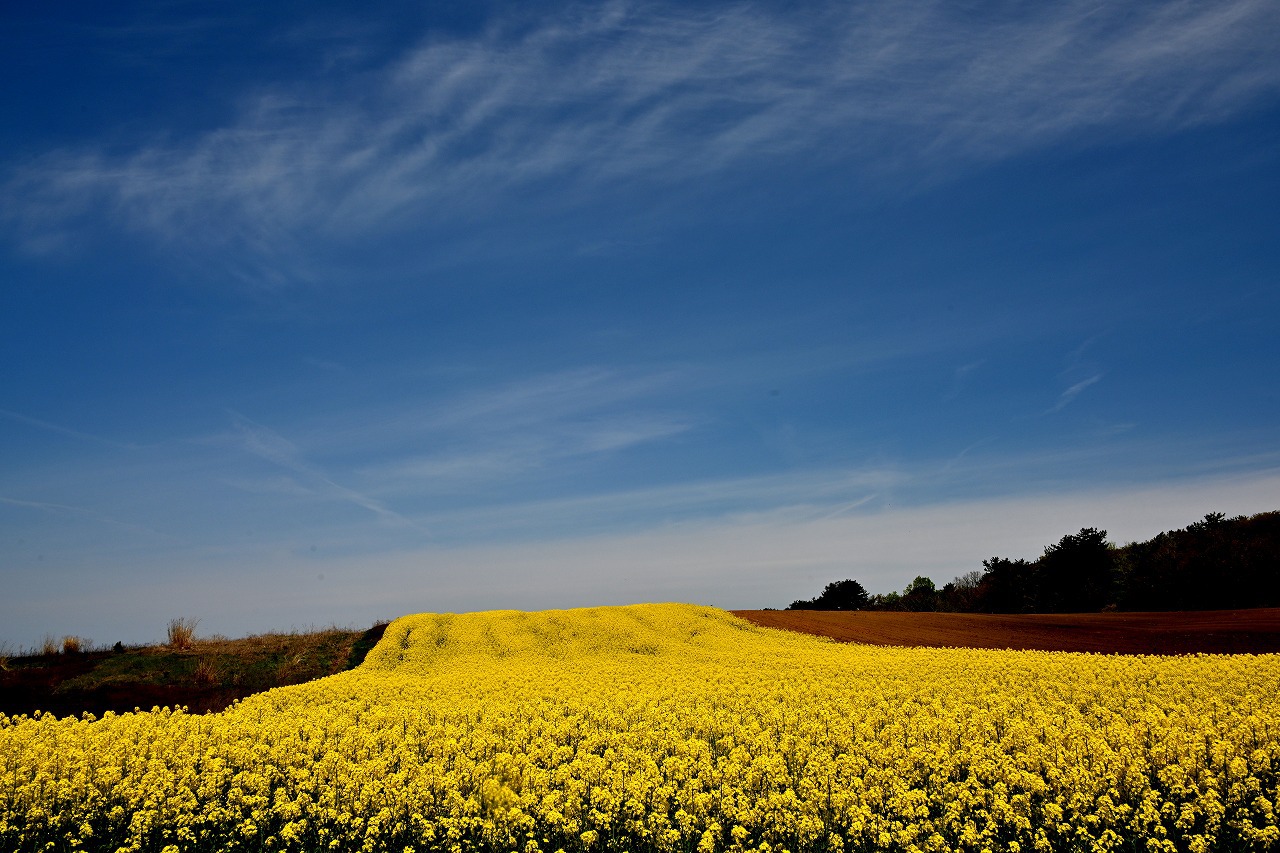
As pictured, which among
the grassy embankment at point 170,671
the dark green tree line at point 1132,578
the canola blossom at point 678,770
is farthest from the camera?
the dark green tree line at point 1132,578

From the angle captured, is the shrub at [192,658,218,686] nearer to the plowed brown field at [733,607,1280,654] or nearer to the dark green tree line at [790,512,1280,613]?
the plowed brown field at [733,607,1280,654]

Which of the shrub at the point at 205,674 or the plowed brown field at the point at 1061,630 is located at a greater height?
the shrub at the point at 205,674

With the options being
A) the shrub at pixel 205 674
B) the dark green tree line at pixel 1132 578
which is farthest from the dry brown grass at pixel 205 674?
the dark green tree line at pixel 1132 578

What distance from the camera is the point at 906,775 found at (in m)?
13.9

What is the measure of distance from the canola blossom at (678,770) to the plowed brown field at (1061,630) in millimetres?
14961

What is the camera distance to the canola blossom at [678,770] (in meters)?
11.7

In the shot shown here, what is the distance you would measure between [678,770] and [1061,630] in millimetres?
35703

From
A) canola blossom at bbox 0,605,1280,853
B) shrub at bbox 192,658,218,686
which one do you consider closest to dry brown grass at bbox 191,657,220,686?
shrub at bbox 192,658,218,686

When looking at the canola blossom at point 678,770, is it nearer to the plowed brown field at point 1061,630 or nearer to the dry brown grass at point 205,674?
the dry brown grass at point 205,674

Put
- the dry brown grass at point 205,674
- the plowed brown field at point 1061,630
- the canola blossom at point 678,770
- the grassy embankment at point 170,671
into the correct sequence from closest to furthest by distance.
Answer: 1. the canola blossom at point 678,770
2. the grassy embankment at point 170,671
3. the dry brown grass at point 205,674
4. the plowed brown field at point 1061,630

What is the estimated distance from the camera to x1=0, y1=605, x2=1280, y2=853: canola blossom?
460 inches

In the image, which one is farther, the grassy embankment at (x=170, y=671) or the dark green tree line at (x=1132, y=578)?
the dark green tree line at (x=1132, y=578)

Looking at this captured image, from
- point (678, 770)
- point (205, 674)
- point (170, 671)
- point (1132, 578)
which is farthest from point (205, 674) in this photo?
point (1132, 578)

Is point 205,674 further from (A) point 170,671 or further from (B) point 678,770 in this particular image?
(B) point 678,770
